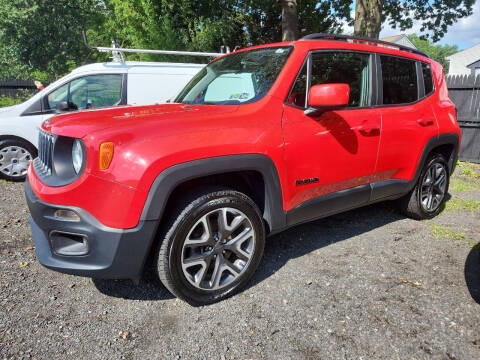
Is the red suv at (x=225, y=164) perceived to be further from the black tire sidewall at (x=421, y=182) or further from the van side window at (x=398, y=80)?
the black tire sidewall at (x=421, y=182)

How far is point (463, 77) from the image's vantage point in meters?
8.21

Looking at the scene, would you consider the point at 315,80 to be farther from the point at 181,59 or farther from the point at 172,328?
the point at 181,59

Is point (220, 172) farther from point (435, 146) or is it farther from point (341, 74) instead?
point (435, 146)

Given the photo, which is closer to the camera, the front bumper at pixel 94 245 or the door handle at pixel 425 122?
the front bumper at pixel 94 245

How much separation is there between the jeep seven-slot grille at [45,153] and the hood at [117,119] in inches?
2.5

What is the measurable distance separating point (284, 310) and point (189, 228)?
3.04 ft

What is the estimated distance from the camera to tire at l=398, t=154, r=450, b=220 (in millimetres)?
4004

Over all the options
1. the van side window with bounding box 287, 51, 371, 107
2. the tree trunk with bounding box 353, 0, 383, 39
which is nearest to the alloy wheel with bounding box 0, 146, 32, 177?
the van side window with bounding box 287, 51, 371, 107

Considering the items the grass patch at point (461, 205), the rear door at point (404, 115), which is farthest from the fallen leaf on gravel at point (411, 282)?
the grass patch at point (461, 205)

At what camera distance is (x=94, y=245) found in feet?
6.82

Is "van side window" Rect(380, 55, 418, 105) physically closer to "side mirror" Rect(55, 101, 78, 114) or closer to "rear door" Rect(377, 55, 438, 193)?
"rear door" Rect(377, 55, 438, 193)

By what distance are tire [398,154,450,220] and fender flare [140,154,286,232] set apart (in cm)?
212

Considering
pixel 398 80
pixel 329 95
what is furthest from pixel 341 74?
pixel 398 80

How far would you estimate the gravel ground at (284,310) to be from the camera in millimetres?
2123
